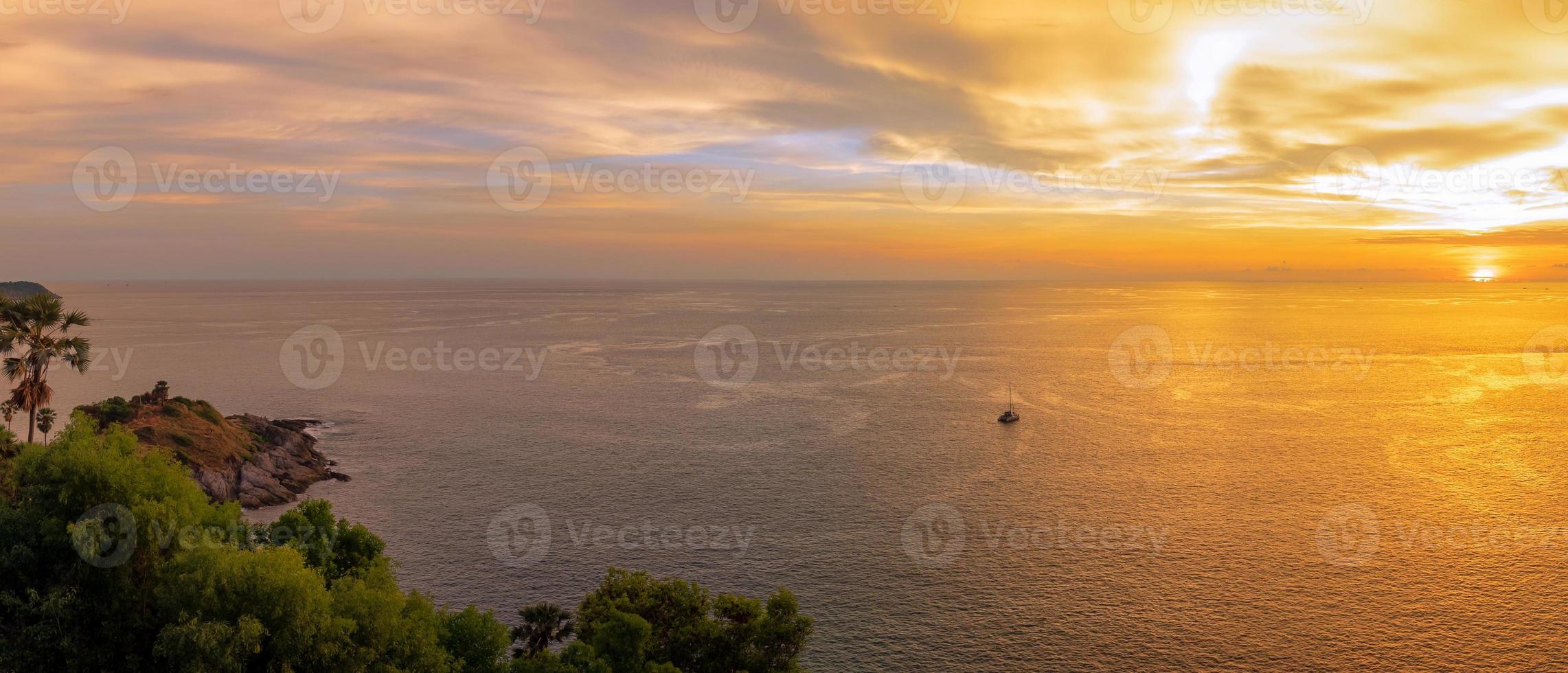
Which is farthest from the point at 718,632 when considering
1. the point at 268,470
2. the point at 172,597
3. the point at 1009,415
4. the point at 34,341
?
the point at 1009,415

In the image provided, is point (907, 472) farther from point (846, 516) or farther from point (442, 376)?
point (442, 376)

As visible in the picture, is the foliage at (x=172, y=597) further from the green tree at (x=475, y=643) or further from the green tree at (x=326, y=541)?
the green tree at (x=326, y=541)

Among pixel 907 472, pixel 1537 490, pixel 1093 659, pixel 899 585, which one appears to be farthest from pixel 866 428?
pixel 1537 490

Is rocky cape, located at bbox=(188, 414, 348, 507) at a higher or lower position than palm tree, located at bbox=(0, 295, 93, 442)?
lower

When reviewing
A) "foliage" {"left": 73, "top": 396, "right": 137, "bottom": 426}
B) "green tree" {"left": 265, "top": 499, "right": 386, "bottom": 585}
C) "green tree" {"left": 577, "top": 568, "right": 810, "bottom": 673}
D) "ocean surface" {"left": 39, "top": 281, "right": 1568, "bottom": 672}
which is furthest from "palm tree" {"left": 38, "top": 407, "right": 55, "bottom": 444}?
"green tree" {"left": 577, "top": 568, "right": 810, "bottom": 673}

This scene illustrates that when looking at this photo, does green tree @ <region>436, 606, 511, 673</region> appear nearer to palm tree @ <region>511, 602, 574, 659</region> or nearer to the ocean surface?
palm tree @ <region>511, 602, 574, 659</region>

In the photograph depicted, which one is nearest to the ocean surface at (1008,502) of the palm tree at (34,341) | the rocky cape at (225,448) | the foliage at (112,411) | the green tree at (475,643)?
the rocky cape at (225,448)

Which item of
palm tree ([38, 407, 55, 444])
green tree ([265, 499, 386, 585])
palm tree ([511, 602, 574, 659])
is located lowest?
palm tree ([511, 602, 574, 659])
